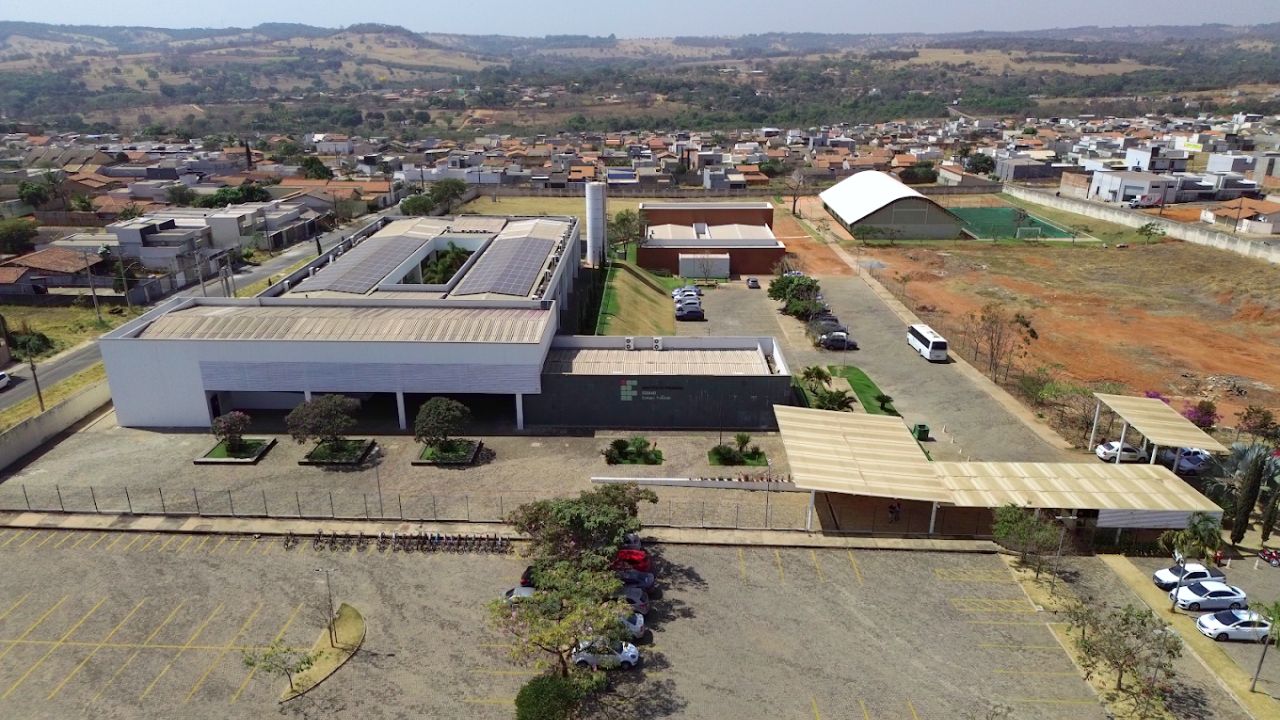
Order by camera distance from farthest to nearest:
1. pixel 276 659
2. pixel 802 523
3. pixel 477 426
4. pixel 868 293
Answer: pixel 868 293 → pixel 477 426 → pixel 802 523 → pixel 276 659

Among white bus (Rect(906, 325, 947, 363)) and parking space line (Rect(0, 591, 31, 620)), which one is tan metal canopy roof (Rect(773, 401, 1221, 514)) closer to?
white bus (Rect(906, 325, 947, 363))

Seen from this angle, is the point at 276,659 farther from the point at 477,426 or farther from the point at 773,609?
the point at 477,426

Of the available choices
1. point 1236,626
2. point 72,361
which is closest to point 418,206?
point 72,361

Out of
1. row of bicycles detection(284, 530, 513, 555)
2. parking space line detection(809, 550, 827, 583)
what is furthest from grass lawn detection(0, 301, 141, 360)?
parking space line detection(809, 550, 827, 583)

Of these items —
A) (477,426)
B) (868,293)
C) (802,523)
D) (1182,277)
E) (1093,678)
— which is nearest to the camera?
(1093,678)

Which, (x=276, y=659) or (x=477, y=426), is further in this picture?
(x=477, y=426)

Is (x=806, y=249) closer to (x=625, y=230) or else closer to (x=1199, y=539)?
(x=625, y=230)

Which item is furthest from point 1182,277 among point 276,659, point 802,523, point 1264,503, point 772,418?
point 276,659
